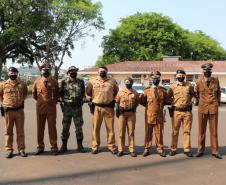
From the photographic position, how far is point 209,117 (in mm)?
9359

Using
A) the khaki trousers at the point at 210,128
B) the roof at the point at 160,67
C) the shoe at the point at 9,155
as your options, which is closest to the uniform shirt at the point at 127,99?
the khaki trousers at the point at 210,128

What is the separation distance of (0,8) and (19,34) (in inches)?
127

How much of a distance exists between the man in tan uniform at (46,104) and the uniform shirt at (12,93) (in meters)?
0.37

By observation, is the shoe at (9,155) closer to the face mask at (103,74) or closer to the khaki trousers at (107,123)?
the khaki trousers at (107,123)

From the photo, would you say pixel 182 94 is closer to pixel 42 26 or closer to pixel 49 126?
pixel 49 126

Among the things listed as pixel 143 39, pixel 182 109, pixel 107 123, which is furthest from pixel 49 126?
pixel 143 39

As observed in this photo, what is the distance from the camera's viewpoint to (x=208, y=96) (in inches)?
366

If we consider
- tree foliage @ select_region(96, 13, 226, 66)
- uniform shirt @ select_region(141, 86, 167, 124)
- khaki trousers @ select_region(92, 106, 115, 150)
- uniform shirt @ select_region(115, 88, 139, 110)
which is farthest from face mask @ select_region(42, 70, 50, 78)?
tree foliage @ select_region(96, 13, 226, 66)

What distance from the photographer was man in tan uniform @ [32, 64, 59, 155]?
31.2ft

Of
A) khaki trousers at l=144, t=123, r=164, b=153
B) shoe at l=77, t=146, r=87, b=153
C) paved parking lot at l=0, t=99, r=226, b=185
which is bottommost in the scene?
paved parking lot at l=0, t=99, r=226, b=185

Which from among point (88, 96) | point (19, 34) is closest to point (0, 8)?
point (19, 34)

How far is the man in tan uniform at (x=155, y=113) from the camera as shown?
9.36 meters

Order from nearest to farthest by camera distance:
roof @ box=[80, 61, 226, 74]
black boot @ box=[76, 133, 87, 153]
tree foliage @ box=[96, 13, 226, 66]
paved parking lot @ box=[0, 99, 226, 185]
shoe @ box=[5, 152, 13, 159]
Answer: paved parking lot @ box=[0, 99, 226, 185] < shoe @ box=[5, 152, 13, 159] < black boot @ box=[76, 133, 87, 153] < roof @ box=[80, 61, 226, 74] < tree foliage @ box=[96, 13, 226, 66]

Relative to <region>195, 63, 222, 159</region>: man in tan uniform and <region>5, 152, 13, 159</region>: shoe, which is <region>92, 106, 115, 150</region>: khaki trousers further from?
<region>195, 63, 222, 159</region>: man in tan uniform
